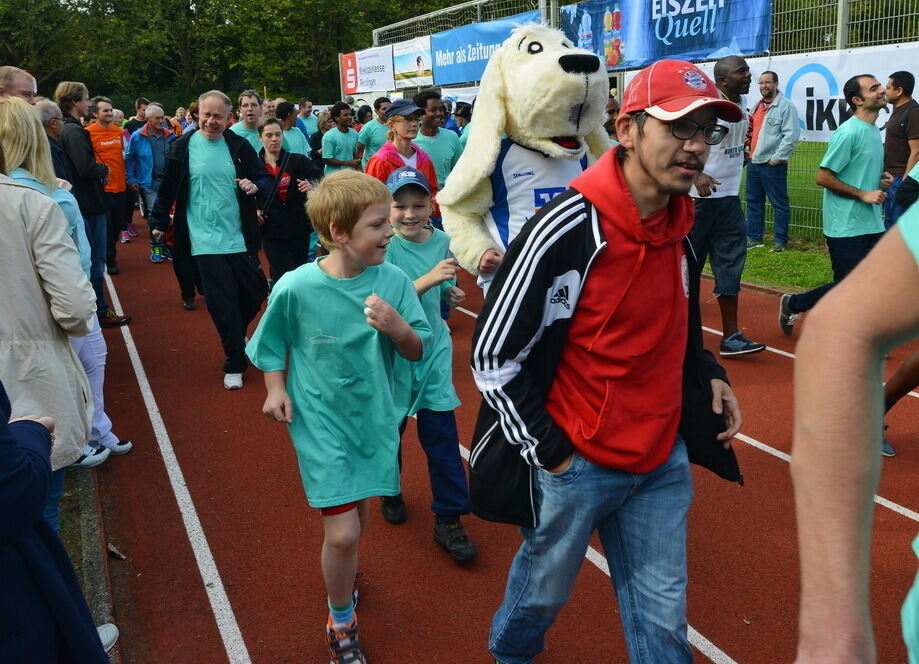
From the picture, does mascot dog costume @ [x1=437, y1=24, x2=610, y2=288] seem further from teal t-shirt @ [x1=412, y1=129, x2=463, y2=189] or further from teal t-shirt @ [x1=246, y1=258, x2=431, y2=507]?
teal t-shirt @ [x1=412, y1=129, x2=463, y2=189]

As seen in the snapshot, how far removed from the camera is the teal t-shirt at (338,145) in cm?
1313

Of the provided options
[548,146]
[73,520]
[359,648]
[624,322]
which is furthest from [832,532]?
[73,520]

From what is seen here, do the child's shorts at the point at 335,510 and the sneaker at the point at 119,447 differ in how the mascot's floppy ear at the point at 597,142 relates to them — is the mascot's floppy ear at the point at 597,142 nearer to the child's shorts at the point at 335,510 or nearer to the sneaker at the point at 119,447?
the child's shorts at the point at 335,510

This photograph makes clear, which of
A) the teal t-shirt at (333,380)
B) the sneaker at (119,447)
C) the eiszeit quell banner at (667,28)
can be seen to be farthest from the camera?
the eiszeit quell banner at (667,28)

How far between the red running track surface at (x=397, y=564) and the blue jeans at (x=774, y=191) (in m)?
5.96

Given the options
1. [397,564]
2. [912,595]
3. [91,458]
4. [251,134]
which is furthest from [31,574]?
[251,134]

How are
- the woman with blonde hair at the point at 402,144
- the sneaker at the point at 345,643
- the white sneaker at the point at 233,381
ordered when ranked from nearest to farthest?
the sneaker at the point at 345,643
the woman with blonde hair at the point at 402,144
the white sneaker at the point at 233,381

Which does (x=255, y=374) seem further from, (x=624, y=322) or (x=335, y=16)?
(x=335, y=16)

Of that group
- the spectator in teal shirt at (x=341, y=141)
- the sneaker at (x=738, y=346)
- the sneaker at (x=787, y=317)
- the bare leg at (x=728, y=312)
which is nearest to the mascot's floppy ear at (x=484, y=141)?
the bare leg at (x=728, y=312)

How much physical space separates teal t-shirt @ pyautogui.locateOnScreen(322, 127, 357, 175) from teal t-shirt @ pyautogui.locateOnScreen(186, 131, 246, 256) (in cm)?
607

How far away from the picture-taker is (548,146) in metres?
4.63

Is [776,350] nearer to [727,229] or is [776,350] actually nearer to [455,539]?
[727,229]

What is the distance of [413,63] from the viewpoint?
20188mm

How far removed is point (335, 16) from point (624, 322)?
1880 inches
